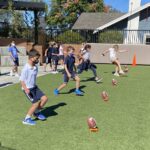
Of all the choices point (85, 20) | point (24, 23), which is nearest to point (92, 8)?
point (85, 20)

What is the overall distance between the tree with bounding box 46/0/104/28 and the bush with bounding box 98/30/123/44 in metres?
25.7

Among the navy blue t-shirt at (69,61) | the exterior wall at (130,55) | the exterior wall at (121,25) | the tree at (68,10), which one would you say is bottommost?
the exterior wall at (130,55)

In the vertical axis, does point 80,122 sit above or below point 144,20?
below

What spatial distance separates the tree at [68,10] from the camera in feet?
175

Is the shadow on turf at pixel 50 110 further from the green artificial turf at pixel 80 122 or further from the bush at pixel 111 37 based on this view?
the bush at pixel 111 37

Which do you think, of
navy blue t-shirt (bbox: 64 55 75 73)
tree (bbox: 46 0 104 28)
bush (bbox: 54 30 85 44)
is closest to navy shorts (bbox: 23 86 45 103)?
navy blue t-shirt (bbox: 64 55 75 73)

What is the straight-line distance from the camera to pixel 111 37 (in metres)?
27.9

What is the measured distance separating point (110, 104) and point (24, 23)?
19.3 meters

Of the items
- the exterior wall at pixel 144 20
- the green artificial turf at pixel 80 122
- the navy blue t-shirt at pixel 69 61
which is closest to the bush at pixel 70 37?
the exterior wall at pixel 144 20

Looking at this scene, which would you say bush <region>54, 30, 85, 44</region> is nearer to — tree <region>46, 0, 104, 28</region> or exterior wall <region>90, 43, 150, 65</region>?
exterior wall <region>90, 43, 150, 65</region>

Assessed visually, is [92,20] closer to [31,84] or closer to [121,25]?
[121,25]

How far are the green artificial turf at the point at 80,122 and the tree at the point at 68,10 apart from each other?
41.4 m

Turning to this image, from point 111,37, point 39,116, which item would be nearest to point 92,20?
point 111,37

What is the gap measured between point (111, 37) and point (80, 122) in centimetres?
2016
